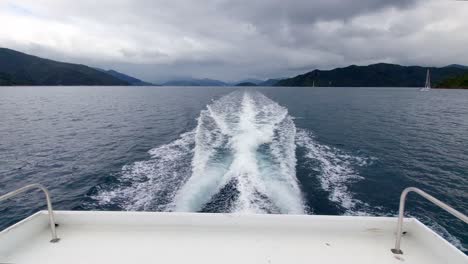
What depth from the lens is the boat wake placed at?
9141mm

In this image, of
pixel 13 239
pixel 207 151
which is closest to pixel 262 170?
pixel 207 151

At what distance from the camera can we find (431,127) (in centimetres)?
2659

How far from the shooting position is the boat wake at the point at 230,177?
914cm

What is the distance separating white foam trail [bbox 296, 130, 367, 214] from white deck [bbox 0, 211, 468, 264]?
21.2ft

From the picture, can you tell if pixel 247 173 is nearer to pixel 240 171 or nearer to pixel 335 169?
pixel 240 171

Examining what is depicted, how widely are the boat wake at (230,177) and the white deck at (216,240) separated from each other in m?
4.72

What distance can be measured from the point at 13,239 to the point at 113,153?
14.4m

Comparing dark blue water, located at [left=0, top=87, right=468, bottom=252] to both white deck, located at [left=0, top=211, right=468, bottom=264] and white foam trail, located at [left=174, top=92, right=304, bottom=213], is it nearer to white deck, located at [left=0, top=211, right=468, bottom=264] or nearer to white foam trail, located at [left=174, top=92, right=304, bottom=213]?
white foam trail, located at [left=174, top=92, right=304, bottom=213]

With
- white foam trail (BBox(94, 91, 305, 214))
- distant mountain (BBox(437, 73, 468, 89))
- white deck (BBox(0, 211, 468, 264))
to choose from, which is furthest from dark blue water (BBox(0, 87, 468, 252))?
distant mountain (BBox(437, 73, 468, 89))

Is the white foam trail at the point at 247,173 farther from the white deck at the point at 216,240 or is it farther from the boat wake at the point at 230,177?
the white deck at the point at 216,240

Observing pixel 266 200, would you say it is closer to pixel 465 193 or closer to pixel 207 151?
pixel 207 151

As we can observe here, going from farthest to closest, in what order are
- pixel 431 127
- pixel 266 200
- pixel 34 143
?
1. pixel 431 127
2. pixel 34 143
3. pixel 266 200

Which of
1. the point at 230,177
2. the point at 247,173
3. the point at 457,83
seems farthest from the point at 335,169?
the point at 457,83

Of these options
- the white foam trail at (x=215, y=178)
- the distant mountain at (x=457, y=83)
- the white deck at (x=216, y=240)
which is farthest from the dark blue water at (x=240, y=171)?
the distant mountain at (x=457, y=83)
